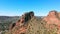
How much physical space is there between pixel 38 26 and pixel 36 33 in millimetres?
680

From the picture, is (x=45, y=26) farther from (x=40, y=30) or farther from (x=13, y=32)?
(x=13, y=32)

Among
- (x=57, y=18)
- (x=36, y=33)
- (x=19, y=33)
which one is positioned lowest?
(x=19, y=33)

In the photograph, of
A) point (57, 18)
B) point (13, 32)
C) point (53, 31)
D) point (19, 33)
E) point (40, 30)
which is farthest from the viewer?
point (19, 33)

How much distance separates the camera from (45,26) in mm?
12914

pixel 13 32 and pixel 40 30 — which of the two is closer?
pixel 40 30

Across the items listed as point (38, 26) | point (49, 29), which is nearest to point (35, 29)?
point (38, 26)

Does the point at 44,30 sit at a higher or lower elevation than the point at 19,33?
higher

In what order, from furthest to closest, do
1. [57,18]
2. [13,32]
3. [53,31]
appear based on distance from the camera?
[13,32] → [57,18] → [53,31]

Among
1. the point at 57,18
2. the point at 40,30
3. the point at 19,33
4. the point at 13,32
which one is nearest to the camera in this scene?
the point at 40,30

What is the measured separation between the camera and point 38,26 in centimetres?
1318

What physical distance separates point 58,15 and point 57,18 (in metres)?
0.78

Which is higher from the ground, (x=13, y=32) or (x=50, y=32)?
(x=50, y=32)

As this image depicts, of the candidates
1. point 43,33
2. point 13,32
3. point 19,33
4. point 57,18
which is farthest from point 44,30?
point 19,33

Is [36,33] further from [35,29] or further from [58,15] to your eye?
[58,15]
